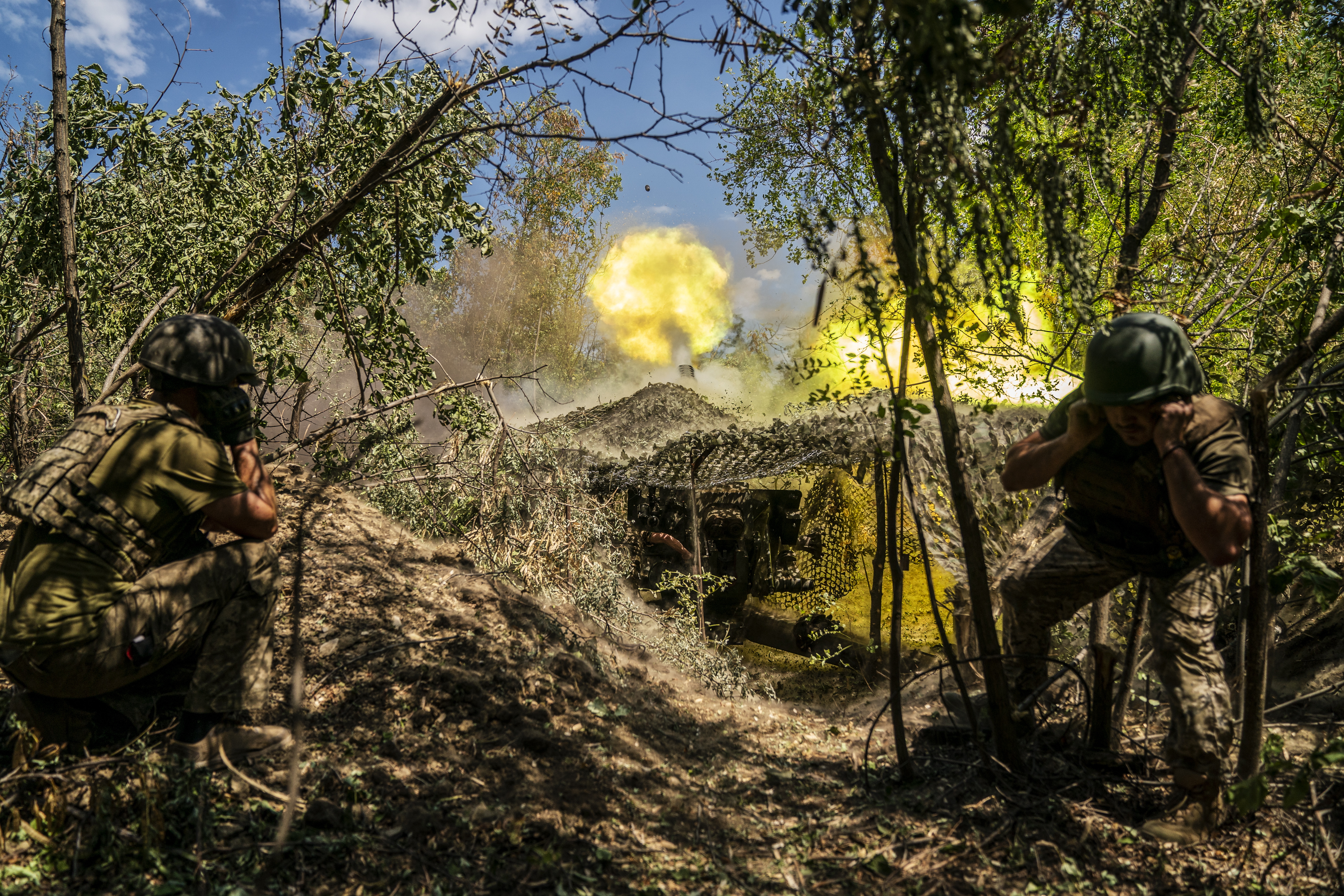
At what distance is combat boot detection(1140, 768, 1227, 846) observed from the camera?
8.07 ft

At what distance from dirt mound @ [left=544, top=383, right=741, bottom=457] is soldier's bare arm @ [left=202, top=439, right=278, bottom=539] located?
22.3 ft

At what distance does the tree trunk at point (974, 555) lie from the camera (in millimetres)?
2646

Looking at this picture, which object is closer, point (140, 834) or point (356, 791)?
point (140, 834)

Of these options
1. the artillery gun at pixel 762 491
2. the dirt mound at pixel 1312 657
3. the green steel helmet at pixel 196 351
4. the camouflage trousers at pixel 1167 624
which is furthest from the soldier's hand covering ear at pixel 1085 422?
the artillery gun at pixel 762 491

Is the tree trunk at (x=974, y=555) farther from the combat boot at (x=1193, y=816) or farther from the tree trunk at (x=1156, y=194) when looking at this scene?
the tree trunk at (x=1156, y=194)

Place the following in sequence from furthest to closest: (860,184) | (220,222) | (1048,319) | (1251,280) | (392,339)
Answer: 1. (1048,319)
2. (392,339)
3. (220,222)
4. (1251,280)
5. (860,184)

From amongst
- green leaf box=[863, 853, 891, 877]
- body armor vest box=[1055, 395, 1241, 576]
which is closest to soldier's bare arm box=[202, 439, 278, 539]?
green leaf box=[863, 853, 891, 877]

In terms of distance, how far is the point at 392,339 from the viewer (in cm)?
541

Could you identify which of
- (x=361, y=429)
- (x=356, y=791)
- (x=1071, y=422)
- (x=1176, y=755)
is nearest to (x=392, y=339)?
(x=361, y=429)

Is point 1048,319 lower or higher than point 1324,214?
higher

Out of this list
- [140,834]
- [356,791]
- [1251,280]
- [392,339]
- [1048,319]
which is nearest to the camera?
[140,834]

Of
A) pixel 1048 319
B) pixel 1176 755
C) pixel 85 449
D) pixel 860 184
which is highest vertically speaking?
pixel 1048 319

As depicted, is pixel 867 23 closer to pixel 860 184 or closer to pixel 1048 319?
pixel 860 184

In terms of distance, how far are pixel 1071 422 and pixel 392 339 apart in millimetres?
4385
